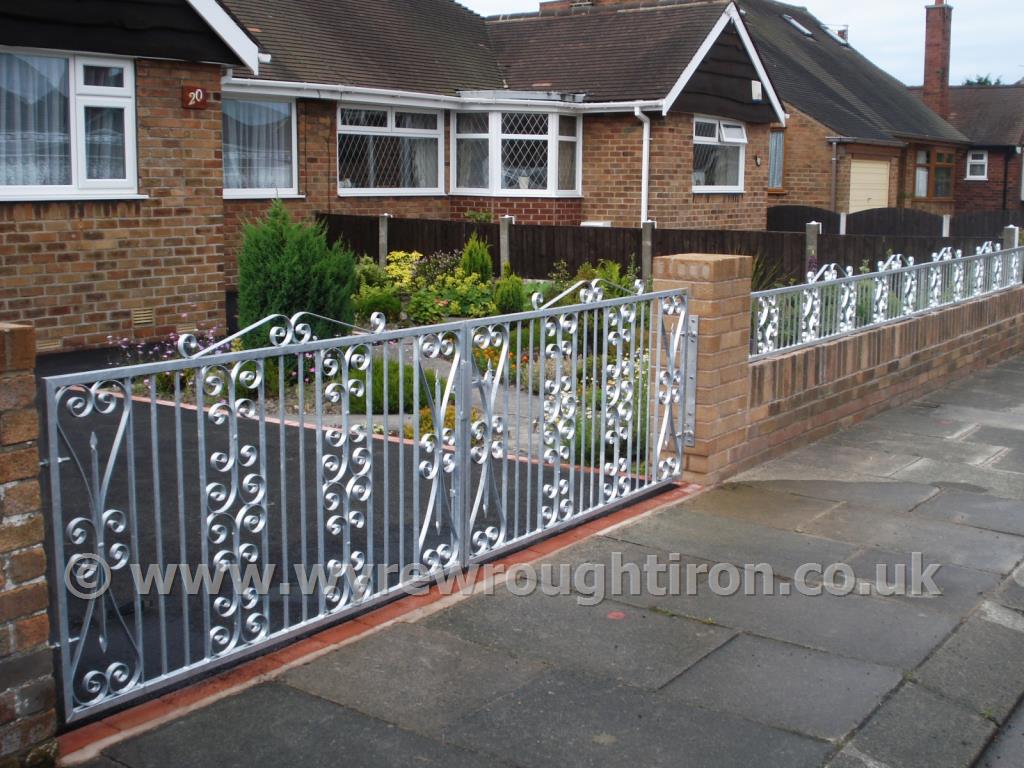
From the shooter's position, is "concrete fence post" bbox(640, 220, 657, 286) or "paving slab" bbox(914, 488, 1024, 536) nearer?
"paving slab" bbox(914, 488, 1024, 536)

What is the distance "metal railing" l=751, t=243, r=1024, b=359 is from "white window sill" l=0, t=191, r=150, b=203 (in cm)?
695

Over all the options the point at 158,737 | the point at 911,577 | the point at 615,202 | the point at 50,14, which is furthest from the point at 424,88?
the point at 158,737

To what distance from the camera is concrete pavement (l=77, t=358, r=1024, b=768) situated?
12.9 feet

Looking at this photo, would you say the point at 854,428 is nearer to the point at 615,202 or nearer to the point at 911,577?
the point at 911,577

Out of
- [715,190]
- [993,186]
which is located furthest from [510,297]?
[993,186]

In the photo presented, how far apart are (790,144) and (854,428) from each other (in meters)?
23.3

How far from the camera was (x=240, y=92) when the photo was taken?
16812 millimetres

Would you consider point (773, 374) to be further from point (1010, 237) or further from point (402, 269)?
point (402, 269)

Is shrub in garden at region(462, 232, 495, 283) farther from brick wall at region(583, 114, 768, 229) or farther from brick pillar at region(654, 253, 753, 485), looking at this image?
brick pillar at region(654, 253, 753, 485)

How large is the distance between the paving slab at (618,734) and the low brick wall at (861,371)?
11.9ft

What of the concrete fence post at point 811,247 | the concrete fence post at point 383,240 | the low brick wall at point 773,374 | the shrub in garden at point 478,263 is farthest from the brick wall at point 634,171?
the low brick wall at point 773,374

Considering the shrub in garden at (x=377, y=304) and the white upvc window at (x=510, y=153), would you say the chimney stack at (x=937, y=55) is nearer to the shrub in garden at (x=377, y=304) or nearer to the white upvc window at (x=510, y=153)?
the white upvc window at (x=510, y=153)

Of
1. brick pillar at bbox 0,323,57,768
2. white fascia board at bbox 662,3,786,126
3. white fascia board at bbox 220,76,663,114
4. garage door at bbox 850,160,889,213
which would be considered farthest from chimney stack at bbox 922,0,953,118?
brick pillar at bbox 0,323,57,768

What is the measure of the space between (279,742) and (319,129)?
15.5m
